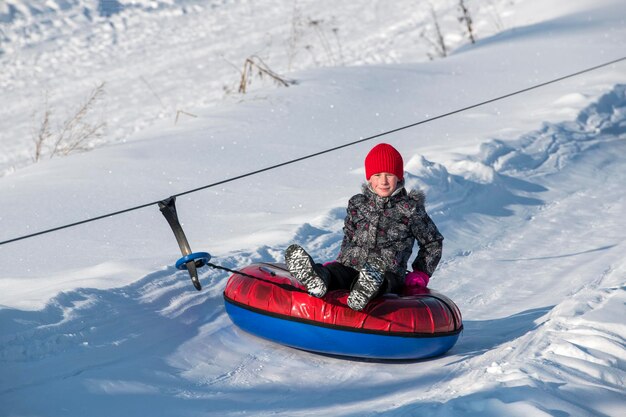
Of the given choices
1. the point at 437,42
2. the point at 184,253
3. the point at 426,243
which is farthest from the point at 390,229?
the point at 437,42

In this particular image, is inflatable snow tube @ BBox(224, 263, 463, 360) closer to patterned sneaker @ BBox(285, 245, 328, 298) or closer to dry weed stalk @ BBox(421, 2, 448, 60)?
patterned sneaker @ BBox(285, 245, 328, 298)

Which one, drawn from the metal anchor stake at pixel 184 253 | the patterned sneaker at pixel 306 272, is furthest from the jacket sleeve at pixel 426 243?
the metal anchor stake at pixel 184 253

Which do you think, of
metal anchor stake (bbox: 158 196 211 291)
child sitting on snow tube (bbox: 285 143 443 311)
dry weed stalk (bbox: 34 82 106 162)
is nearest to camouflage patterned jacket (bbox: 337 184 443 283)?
child sitting on snow tube (bbox: 285 143 443 311)

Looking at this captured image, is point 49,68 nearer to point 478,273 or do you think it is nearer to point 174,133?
point 174,133

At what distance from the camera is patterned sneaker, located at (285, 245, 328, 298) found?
4344 mm

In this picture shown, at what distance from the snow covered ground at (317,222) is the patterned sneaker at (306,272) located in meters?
0.39

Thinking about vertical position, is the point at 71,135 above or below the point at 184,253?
above

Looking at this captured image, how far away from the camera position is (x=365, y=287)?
427cm

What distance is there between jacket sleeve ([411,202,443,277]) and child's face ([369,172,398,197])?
17 cm

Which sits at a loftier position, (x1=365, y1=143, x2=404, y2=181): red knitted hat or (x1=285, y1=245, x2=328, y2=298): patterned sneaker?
(x1=365, y1=143, x2=404, y2=181): red knitted hat

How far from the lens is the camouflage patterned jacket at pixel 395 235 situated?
15.8ft

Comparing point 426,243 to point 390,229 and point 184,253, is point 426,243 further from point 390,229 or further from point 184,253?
point 184,253

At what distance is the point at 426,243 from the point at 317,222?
1.61m

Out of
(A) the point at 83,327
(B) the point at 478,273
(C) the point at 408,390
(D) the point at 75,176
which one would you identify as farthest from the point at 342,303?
(D) the point at 75,176
